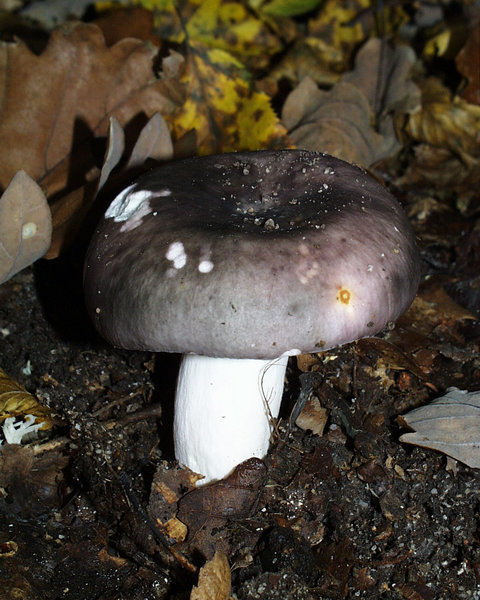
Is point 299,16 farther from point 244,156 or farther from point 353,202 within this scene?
point 353,202

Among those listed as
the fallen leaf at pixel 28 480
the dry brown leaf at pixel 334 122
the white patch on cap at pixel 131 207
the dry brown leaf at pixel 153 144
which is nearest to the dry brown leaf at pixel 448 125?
the dry brown leaf at pixel 334 122

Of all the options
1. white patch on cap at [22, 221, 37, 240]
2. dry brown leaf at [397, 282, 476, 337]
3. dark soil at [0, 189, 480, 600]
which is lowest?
dry brown leaf at [397, 282, 476, 337]

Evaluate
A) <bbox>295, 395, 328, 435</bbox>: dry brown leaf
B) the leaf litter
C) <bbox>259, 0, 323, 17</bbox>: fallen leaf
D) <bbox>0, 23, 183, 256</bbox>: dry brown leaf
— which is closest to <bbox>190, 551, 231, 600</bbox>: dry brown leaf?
the leaf litter

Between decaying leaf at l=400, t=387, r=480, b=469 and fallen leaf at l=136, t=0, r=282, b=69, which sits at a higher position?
fallen leaf at l=136, t=0, r=282, b=69

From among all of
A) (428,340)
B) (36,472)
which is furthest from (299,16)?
(36,472)

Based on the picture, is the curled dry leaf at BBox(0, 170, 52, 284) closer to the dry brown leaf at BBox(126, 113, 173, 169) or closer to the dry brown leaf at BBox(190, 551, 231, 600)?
the dry brown leaf at BBox(126, 113, 173, 169)

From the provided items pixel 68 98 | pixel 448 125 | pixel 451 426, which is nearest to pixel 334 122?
pixel 448 125

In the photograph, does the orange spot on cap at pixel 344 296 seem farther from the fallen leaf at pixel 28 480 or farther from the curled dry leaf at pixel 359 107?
the curled dry leaf at pixel 359 107
